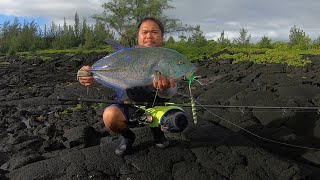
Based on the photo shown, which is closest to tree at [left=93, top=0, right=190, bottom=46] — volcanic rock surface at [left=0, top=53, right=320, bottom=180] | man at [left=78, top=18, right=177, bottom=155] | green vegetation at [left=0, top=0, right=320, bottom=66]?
green vegetation at [left=0, top=0, right=320, bottom=66]

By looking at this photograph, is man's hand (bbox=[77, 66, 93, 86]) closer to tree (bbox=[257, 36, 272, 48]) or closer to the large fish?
the large fish

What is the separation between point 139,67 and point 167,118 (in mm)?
801

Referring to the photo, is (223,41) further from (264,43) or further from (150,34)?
(150,34)

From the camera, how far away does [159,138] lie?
513 cm

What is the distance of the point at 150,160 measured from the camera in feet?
15.8

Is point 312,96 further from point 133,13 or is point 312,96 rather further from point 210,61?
point 133,13

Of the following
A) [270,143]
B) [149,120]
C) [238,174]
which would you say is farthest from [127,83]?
[270,143]

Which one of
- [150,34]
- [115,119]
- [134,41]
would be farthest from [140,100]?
[134,41]

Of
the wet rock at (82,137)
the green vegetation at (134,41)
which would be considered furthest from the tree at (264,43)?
the wet rock at (82,137)

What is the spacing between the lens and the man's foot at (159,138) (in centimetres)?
507

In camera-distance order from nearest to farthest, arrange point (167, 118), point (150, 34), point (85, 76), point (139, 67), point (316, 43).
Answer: point (139, 67) → point (85, 76) → point (167, 118) → point (150, 34) → point (316, 43)

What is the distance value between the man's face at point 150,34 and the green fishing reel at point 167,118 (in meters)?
0.75

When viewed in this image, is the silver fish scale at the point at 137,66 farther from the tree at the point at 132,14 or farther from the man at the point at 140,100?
the tree at the point at 132,14

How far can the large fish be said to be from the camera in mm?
4070
